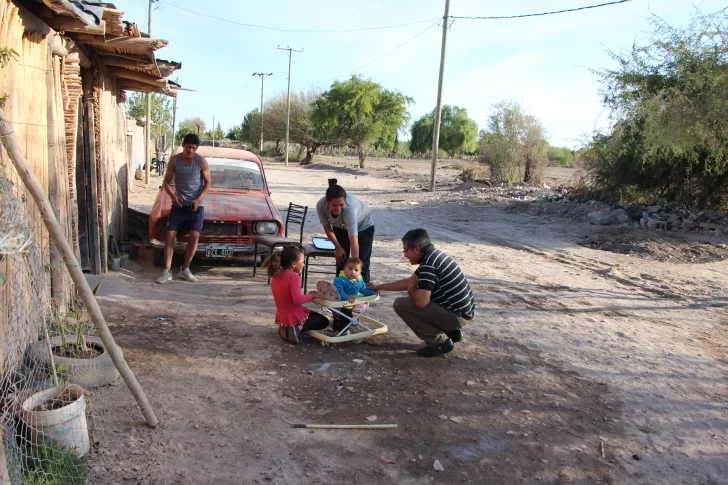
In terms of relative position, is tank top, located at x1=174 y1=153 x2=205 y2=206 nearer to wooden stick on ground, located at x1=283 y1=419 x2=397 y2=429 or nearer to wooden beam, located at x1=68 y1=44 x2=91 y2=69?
wooden beam, located at x1=68 y1=44 x2=91 y2=69

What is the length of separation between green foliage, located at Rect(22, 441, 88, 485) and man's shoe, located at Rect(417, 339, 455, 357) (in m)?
2.82

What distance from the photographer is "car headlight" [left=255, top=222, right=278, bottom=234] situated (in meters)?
7.65

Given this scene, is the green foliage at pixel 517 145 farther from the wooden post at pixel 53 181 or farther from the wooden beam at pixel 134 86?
the wooden post at pixel 53 181

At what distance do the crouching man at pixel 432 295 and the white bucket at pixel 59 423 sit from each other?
2557mm

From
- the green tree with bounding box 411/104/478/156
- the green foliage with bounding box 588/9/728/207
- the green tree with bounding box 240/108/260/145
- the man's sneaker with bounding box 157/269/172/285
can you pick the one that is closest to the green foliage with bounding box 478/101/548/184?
the green foliage with bounding box 588/9/728/207

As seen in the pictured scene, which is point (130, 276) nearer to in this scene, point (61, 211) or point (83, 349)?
point (61, 211)

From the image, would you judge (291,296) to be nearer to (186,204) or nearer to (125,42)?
(186,204)

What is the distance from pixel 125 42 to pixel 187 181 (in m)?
1.74

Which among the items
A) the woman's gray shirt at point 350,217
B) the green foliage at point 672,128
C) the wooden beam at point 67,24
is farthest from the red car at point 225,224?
the green foliage at point 672,128

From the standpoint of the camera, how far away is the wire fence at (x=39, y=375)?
2.81 m

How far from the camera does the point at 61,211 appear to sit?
16.4ft

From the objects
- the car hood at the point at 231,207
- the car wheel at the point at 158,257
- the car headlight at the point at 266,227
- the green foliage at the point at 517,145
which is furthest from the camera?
the green foliage at the point at 517,145

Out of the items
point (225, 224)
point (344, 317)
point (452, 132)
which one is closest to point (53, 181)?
point (344, 317)

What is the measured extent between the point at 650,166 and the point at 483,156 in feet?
42.8
